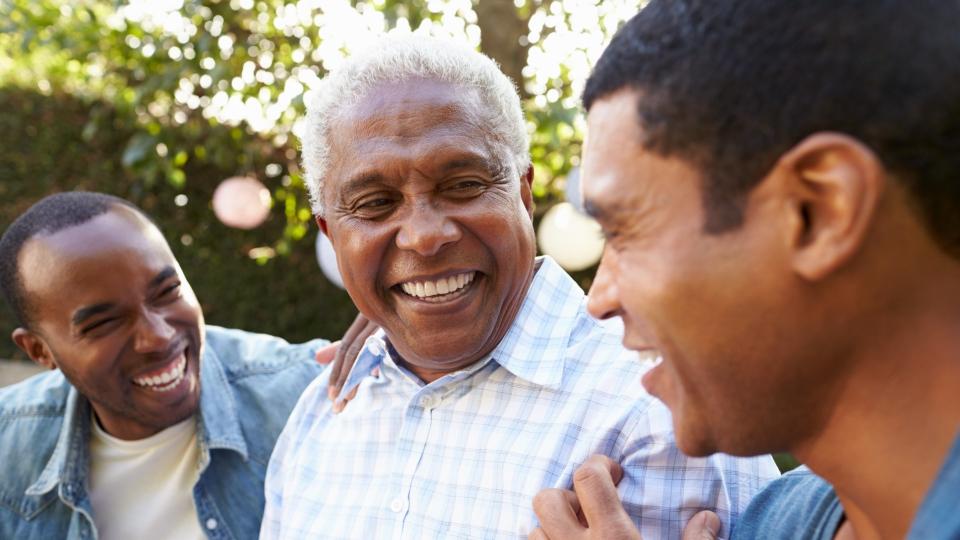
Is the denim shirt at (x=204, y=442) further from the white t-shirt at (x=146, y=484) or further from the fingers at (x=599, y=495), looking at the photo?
the fingers at (x=599, y=495)

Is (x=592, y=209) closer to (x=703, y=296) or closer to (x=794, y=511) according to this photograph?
(x=703, y=296)

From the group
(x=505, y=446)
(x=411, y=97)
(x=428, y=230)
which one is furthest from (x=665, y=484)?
(x=411, y=97)

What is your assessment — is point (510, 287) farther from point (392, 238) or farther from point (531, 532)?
point (531, 532)

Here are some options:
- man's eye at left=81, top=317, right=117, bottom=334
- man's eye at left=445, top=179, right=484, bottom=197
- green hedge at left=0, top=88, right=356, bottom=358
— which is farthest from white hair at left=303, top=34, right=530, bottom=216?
green hedge at left=0, top=88, right=356, bottom=358

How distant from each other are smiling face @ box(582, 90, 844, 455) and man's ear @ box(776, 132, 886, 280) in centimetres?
3

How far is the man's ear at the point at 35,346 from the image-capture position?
3070mm

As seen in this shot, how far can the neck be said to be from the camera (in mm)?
1081

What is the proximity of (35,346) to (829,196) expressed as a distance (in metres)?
3.00

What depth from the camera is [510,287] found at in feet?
6.73

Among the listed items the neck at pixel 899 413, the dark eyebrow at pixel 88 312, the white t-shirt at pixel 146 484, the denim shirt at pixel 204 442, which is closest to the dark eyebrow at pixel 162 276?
the dark eyebrow at pixel 88 312

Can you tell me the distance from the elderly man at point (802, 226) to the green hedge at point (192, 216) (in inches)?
288

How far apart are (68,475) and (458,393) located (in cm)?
175

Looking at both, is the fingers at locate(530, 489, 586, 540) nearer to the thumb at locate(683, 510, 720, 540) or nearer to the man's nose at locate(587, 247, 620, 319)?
the thumb at locate(683, 510, 720, 540)

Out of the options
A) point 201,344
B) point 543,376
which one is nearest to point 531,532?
point 543,376
